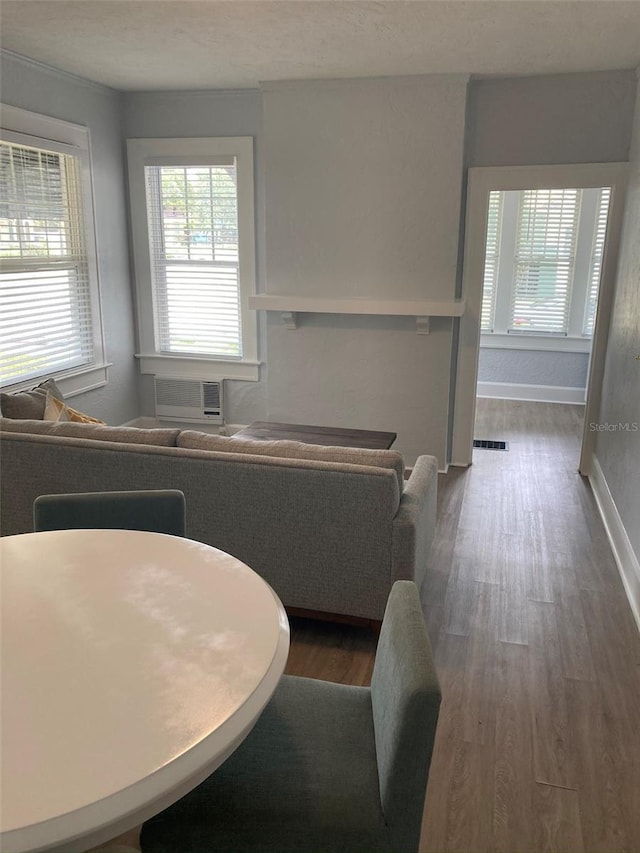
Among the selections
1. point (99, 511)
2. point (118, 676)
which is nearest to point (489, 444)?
point (99, 511)

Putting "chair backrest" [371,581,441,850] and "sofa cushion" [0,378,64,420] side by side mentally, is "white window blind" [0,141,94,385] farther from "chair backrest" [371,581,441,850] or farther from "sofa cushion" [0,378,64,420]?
"chair backrest" [371,581,441,850]

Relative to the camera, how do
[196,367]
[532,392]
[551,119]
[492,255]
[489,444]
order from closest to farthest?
[551,119]
[489,444]
[196,367]
[492,255]
[532,392]

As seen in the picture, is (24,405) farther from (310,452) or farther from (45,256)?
(45,256)

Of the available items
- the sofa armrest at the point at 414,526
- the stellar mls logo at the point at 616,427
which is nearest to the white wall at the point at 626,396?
the stellar mls logo at the point at 616,427

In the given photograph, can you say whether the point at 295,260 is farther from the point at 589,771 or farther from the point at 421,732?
the point at 421,732

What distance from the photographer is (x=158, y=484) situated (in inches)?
107

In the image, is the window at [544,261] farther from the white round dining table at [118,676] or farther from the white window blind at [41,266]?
the white round dining table at [118,676]

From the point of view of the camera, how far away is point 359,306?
15.1 feet

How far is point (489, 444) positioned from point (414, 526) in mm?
3130

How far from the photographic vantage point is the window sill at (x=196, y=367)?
5484 mm

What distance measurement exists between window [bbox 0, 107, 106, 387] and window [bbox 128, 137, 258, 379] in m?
0.55

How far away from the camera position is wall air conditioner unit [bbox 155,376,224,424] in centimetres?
559

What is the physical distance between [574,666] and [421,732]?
1646 millimetres

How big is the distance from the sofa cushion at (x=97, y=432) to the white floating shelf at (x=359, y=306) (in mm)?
2135
